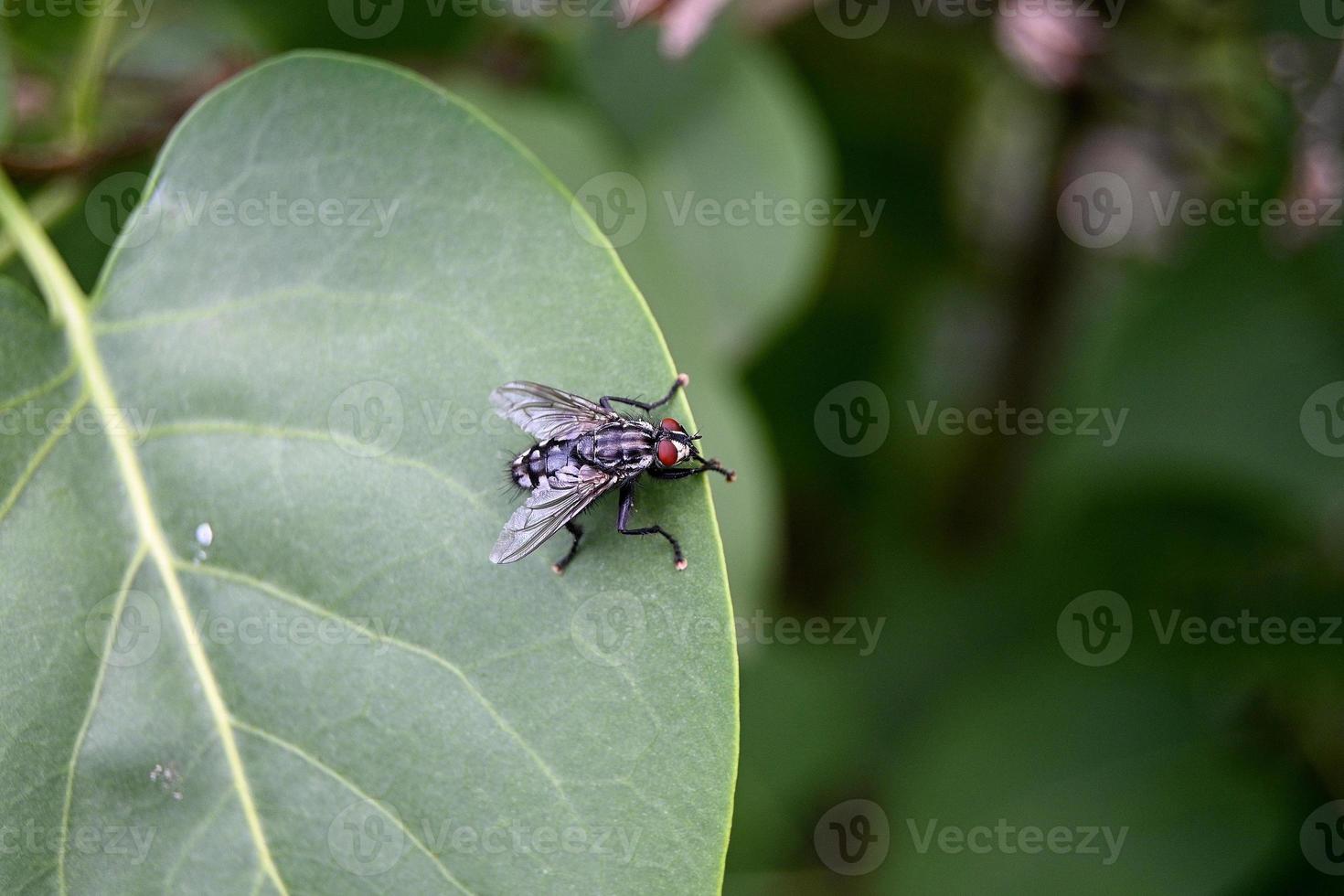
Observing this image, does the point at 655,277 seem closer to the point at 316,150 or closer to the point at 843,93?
the point at 316,150

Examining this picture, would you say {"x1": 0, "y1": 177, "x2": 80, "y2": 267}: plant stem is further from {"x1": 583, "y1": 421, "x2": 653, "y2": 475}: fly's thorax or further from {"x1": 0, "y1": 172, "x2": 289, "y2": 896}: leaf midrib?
{"x1": 583, "y1": 421, "x2": 653, "y2": 475}: fly's thorax

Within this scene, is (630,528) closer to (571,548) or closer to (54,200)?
(571,548)

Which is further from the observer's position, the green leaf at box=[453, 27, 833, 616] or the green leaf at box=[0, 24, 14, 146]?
the green leaf at box=[453, 27, 833, 616]

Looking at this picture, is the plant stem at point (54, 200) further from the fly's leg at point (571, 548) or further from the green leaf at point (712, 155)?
the fly's leg at point (571, 548)

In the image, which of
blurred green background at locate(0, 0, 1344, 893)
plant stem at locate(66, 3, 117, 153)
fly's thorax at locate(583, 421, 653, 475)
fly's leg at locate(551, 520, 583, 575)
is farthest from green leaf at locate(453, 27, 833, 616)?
fly's leg at locate(551, 520, 583, 575)

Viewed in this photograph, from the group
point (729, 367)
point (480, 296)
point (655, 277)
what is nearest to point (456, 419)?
point (480, 296)
